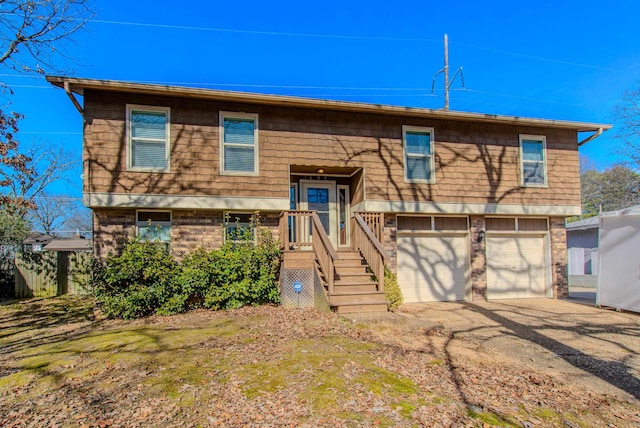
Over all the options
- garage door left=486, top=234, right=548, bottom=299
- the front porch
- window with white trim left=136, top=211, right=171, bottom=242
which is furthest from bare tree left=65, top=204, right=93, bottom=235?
garage door left=486, top=234, right=548, bottom=299

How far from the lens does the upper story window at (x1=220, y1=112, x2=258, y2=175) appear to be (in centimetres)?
912

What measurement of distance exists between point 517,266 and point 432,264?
111 inches

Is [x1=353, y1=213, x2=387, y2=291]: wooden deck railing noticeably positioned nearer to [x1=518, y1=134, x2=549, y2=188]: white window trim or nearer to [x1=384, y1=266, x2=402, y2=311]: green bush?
[x1=384, y1=266, x2=402, y2=311]: green bush

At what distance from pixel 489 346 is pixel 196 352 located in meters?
4.48

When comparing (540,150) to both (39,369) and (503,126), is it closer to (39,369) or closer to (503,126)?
(503,126)

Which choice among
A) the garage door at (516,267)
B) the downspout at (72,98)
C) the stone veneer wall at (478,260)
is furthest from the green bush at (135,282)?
the garage door at (516,267)

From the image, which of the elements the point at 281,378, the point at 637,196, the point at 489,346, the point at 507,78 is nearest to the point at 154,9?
the point at 281,378

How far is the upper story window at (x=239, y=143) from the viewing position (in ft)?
29.9

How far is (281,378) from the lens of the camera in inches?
156

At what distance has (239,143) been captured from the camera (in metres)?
9.21

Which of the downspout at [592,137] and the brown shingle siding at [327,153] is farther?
the downspout at [592,137]

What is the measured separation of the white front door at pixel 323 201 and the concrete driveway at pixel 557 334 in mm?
2996

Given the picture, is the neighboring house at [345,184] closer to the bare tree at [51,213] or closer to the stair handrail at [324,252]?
the stair handrail at [324,252]

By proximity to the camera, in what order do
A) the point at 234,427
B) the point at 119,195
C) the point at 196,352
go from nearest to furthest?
1. the point at 234,427
2. the point at 196,352
3. the point at 119,195
